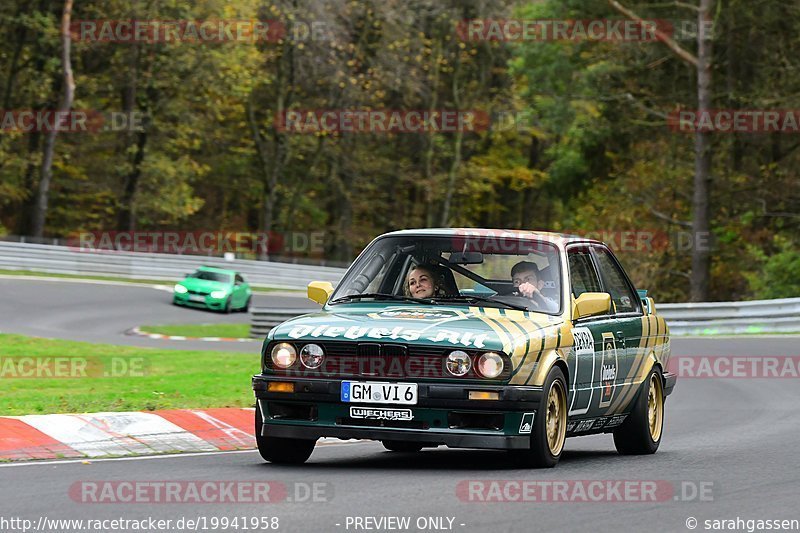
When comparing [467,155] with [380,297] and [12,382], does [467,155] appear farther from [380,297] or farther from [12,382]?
[380,297]

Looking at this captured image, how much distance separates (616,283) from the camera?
11.5 m

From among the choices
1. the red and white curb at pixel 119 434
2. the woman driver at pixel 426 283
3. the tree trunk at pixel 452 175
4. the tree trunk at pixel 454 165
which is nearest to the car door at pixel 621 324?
the woman driver at pixel 426 283

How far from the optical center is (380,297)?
10305 mm

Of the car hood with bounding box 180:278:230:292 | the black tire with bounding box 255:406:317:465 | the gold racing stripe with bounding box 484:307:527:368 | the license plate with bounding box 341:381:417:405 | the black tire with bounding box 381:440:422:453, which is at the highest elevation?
the gold racing stripe with bounding box 484:307:527:368

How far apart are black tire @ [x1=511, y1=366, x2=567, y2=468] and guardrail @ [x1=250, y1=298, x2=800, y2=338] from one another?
59.3ft

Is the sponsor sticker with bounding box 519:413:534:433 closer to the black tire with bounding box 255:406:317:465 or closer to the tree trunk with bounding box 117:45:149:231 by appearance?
the black tire with bounding box 255:406:317:465

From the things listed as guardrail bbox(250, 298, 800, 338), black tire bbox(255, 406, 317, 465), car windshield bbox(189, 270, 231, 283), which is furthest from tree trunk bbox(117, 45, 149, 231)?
black tire bbox(255, 406, 317, 465)

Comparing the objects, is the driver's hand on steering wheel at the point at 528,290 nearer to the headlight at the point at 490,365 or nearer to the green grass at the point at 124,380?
the headlight at the point at 490,365

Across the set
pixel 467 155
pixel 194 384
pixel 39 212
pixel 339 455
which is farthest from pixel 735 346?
pixel 467 155

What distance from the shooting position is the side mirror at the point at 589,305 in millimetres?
10102

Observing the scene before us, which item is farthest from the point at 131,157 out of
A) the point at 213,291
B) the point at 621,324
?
the point at 621,324

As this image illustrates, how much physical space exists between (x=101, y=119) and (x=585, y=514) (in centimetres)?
4827

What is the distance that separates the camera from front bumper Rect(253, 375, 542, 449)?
29.4 ft

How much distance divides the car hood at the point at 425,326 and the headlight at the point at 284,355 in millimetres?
58
